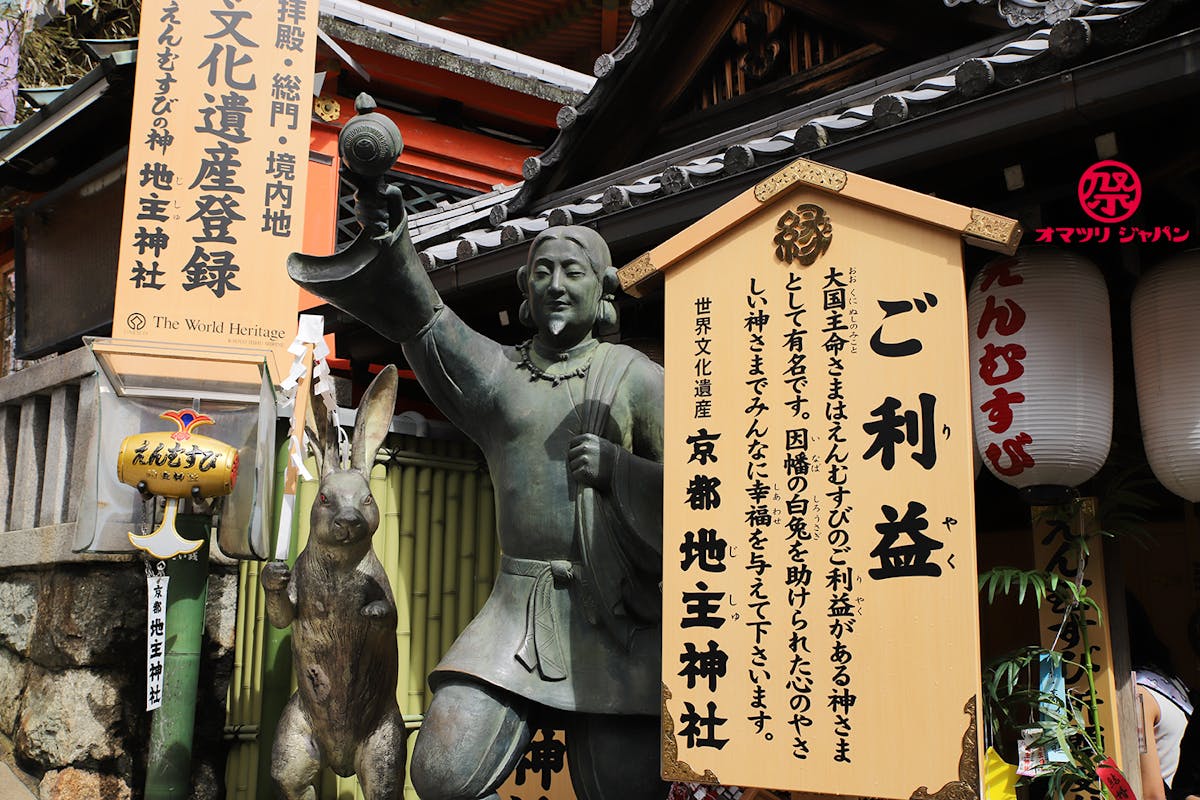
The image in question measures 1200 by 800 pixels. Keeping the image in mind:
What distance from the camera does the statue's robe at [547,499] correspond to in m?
4.01

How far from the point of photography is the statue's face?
430 cm

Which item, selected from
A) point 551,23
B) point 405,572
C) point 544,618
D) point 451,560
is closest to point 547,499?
point 544,618

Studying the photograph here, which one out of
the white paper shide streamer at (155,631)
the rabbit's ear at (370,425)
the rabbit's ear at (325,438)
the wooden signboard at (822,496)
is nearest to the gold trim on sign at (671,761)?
the wooden signboard at (822,496)

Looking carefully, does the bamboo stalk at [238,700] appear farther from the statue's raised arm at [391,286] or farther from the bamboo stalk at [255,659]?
the statue's raised arm at [391,286]

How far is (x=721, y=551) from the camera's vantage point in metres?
3.78

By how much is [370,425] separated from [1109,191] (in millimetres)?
3465

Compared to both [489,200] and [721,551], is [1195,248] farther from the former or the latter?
[489,200]

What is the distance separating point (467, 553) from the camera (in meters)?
7.50

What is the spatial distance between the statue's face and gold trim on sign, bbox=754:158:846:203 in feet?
2.52

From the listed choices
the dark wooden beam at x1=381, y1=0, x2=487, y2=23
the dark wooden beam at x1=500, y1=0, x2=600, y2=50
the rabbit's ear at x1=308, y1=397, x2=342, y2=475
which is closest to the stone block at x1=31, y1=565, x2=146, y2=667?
the rabbit's ear at x1=308, y1=397, x2=342, y2=475

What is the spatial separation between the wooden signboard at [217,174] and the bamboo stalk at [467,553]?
5.04ft

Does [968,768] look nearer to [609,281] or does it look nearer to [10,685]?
[609,281]

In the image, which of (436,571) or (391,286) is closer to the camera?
(391,286)

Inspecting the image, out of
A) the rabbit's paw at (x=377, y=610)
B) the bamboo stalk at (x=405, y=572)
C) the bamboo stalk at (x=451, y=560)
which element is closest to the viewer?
the rabbit's paw at (x=377, y=610)
